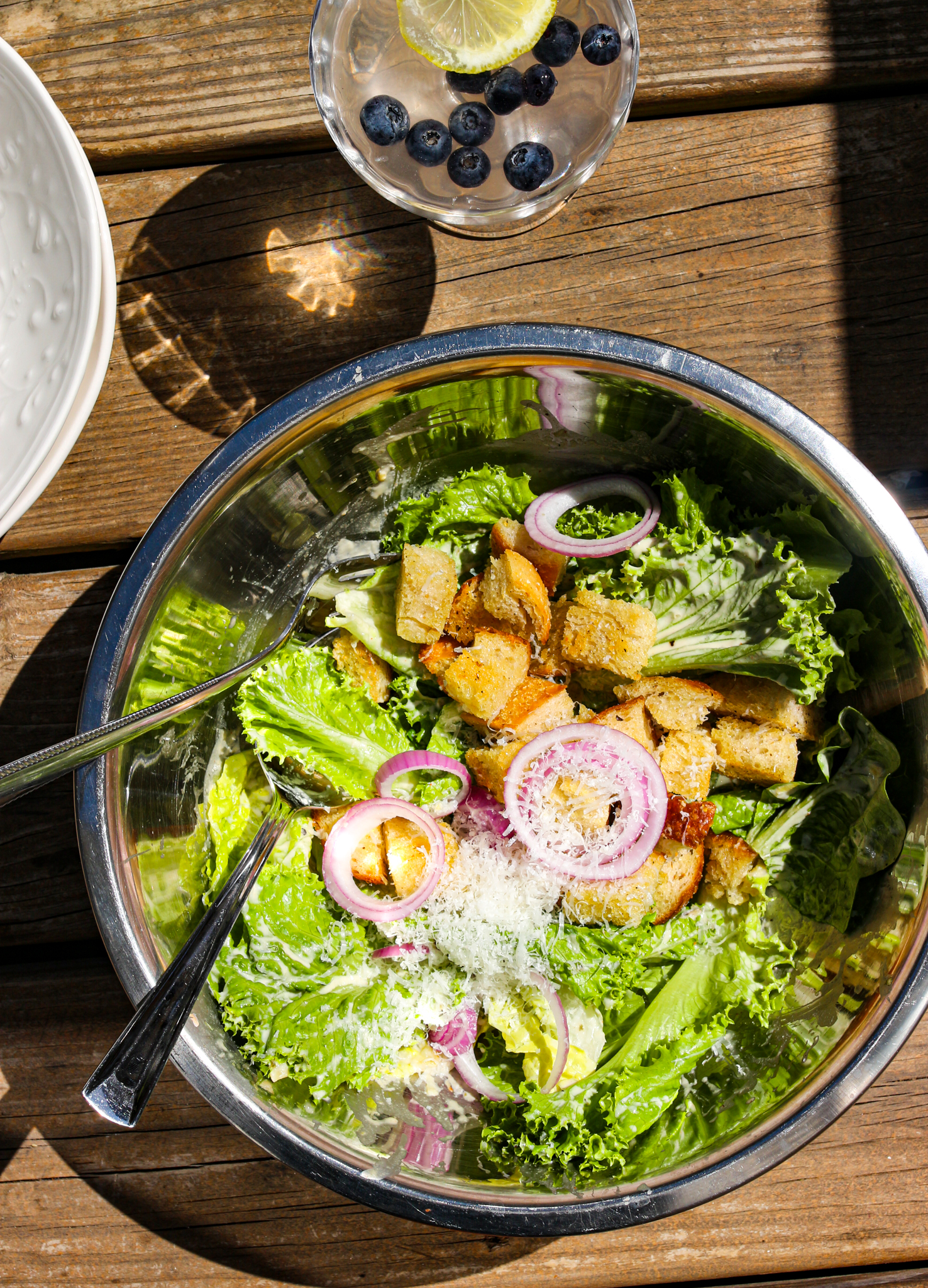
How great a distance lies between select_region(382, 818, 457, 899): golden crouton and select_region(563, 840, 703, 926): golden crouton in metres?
0.26

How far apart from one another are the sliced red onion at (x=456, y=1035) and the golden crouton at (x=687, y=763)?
60 cm

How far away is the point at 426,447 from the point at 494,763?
2.09 ft

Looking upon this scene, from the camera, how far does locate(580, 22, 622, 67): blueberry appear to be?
1627 mm

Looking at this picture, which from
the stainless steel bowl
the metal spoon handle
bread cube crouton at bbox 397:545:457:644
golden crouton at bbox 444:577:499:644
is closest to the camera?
the metal spoon handle

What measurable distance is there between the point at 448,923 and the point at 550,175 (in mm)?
1441

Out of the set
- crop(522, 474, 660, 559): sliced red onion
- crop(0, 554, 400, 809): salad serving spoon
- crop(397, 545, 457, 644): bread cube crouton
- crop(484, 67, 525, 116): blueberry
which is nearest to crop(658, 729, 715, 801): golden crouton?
crop(522, 474, 660, 559): sliced red onion

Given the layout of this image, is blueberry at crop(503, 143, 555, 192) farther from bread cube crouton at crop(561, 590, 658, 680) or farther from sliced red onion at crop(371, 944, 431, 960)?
sliced red onion at crop(371, 944, 431, 960)

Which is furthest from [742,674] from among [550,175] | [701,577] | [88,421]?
[88,421]

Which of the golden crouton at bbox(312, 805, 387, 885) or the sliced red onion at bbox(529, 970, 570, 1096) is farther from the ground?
the golden crouton at bbox(312, 805, 387, 885)

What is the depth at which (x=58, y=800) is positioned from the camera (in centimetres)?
197

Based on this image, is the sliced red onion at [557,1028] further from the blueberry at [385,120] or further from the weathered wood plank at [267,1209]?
the blueberry at [385,120]

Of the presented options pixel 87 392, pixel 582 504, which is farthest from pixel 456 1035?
pixel 87 392

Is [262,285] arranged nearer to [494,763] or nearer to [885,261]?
[494,763]

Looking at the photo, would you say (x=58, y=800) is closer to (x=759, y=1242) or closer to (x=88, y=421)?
(x=88, y=421)
